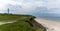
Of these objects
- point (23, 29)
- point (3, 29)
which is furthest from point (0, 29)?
point (23, 29)

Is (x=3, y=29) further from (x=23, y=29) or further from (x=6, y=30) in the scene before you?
(x=23, y=29)

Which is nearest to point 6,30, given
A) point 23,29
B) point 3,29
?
point 3,29

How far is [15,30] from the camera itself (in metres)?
28.5

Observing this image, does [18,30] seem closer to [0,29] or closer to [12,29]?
[12,29]

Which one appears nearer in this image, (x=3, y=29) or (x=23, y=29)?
(x=3, y=29)

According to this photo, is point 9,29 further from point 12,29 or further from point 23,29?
point 23,29

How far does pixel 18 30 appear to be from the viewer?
2886 cm

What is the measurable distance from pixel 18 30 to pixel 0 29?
2908 millimetres

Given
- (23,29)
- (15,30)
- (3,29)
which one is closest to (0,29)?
(3,29)

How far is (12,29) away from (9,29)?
1.84ft

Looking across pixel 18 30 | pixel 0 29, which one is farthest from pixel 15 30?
pixel 0 29

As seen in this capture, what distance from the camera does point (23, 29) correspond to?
99.7 ft

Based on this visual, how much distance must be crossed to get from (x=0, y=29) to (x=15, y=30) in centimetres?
237

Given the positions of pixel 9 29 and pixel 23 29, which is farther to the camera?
pixel 23 29
